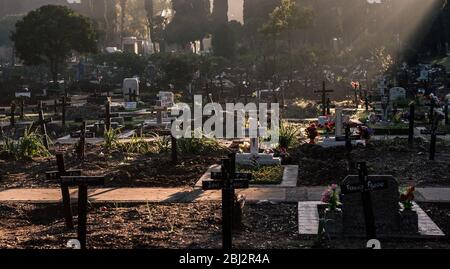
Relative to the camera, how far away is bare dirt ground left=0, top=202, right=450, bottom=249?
→ 9555 millimetres

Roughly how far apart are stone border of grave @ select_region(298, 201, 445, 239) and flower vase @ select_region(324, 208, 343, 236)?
0.78 ft

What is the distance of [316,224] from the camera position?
411 inches

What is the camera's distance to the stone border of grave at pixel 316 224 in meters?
9.81

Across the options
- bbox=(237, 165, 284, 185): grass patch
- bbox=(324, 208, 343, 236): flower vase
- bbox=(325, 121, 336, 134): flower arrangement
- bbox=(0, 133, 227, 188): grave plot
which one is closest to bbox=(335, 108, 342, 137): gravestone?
bbox=(325, 121, 336, 134): flower arrangement

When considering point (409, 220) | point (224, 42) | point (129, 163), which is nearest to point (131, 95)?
point (129, 163)

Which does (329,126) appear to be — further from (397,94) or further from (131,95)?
(131,95)

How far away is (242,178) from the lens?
8.70 metres

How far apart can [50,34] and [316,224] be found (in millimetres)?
51426

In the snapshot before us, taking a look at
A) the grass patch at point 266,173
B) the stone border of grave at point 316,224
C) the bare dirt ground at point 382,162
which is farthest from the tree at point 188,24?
the stone border of grave at point 316,224

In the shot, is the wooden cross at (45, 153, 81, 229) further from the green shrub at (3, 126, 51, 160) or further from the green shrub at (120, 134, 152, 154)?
the green shrub at (120, 134, 152, 154)

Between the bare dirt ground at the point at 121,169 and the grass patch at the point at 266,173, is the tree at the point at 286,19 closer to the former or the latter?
the bare dirt ground at the point at 121,169
